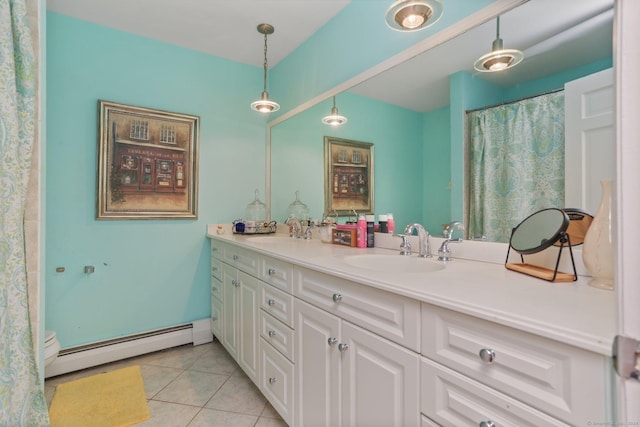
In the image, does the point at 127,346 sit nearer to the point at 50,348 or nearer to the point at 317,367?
the point at 50,348

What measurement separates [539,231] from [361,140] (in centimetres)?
112

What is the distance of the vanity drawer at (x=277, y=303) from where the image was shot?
53.3 inches

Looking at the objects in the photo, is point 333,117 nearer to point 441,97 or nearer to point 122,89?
point 441,97

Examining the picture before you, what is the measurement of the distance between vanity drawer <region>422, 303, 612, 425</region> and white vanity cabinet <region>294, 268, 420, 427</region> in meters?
0.09

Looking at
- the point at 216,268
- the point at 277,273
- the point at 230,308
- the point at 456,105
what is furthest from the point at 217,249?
the point at 456,105

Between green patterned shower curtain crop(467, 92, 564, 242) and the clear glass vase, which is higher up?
green patterned shower curtain crop(467, 92, 564, 242)

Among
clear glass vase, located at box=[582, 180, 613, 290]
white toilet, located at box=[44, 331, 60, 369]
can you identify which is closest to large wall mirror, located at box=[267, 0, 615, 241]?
clear glass vase, located at box=[582, 180, 613, 290]

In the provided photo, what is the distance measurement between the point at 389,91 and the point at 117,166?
1.90m

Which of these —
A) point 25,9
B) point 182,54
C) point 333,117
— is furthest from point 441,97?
point 182,54

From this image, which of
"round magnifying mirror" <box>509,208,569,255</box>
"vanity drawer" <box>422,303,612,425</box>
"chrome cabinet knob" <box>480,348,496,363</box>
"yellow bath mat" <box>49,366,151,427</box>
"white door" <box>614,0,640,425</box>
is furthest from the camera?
"yellow bath mat" <box>49,366,151,427</box>

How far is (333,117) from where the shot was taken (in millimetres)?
2064

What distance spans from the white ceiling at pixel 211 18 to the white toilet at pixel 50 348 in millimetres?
2042

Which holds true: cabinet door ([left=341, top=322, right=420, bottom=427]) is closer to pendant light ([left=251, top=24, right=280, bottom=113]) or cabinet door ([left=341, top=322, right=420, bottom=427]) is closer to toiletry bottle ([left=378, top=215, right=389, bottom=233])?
toiletry bottle ([left=378, top=215, right=389, bottom=233])

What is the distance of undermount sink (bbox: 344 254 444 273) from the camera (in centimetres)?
129
